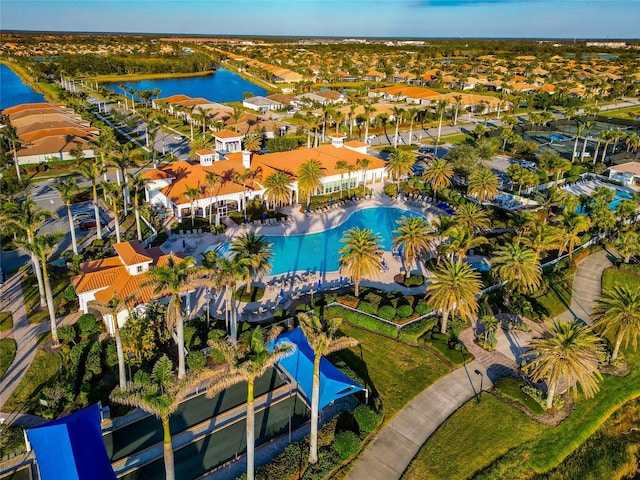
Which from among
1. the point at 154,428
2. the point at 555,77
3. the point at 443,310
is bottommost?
the point at 154,428

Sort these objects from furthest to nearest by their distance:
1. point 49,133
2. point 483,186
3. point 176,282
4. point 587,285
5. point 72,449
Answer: point 49,133, point 483,186, point 587,285, point 176,282, point 72,449

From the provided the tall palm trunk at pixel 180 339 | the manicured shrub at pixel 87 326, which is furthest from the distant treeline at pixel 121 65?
the tall palm trunk at pixel 180 339

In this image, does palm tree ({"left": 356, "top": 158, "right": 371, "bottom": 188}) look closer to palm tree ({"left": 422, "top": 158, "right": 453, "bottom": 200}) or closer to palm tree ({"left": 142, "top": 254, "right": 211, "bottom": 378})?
palm tree ({"left": 422, "top": 158, "right": 453, "bottom": 200})

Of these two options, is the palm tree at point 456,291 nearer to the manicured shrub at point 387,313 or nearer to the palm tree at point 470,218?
the manicured shrub at point 387,313

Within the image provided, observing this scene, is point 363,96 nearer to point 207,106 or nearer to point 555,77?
point 207,106

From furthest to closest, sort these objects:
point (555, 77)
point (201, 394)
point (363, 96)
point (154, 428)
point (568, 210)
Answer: point (555, 77)
point (363, 96)
point (568, 210)
point (201, 394)
point (154, 428)

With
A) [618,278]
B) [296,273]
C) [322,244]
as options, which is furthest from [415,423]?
[618,278]

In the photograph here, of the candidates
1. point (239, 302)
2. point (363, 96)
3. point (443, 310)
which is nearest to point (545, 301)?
point (443, 310)

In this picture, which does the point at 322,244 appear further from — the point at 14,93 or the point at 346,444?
the point at 14,93
